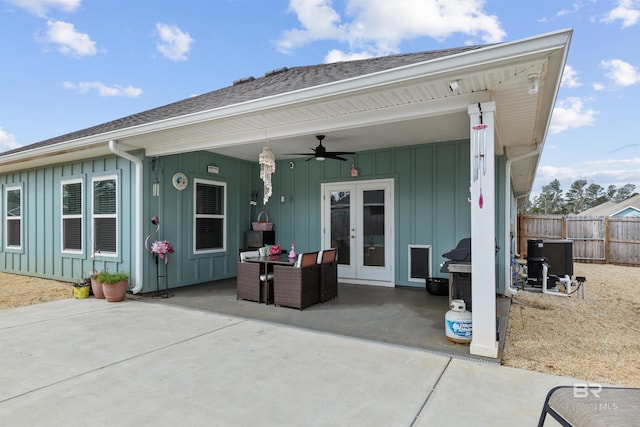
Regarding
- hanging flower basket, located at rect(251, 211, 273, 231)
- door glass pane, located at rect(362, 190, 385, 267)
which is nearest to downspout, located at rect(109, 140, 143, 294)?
hanging flower basket, located at rect(251, 211, 273, 231)

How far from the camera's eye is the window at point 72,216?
6.54m

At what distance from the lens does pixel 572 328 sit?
4.02m

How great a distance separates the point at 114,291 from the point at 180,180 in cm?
213

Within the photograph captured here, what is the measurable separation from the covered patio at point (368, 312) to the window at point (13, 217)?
4.56 metres

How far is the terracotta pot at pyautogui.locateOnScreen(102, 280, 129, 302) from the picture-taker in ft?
17.0

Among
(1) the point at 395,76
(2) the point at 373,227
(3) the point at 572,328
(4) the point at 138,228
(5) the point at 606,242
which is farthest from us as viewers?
(5) the point at 606,242

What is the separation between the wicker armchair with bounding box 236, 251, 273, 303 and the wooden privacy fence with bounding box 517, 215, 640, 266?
434 inches

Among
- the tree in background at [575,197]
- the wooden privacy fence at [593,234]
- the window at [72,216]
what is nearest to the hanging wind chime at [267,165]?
the window at [72,216]

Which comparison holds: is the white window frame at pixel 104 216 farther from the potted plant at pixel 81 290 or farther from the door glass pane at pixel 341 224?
the door glass pane at pixel 341 224

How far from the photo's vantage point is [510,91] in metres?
3.11

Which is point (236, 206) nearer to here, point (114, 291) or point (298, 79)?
point (114, 291)

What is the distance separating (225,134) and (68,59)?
8667 mm

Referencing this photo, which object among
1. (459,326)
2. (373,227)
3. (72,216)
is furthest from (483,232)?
(72,216)

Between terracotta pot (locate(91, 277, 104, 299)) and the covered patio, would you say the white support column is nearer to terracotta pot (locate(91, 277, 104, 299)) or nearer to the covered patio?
the covered patio
